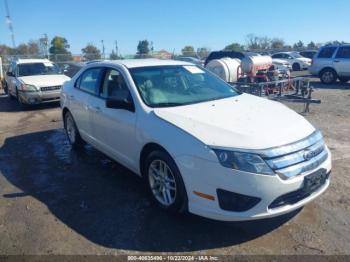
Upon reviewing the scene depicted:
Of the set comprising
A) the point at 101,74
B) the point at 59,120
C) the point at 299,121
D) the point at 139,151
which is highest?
the point at 101,74

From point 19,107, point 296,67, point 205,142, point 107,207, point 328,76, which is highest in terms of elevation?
point 205,142

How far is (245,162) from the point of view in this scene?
2.96 meters

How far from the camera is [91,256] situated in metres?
3.07

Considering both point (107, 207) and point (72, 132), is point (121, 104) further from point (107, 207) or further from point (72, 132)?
point (72, 132)

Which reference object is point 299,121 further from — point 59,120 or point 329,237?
point 59,120

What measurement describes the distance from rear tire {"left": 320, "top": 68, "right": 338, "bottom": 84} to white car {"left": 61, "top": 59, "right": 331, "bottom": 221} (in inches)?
518

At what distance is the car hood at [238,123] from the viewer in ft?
10.2

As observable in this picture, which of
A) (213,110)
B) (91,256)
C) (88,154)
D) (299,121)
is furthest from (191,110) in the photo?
(88,154)

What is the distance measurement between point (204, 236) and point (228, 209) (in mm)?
461

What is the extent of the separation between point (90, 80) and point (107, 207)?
2.33 m

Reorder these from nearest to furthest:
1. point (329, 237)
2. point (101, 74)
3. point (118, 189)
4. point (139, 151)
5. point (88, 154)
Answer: point (329, 237) → point (139, 151) → point (118, 189) → point (101, 74) → point (88, 154)

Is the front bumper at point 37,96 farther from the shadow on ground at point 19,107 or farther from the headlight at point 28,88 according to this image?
the shadow on ground at point 19,107

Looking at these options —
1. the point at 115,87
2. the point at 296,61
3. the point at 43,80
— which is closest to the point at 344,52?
the point at 296,61

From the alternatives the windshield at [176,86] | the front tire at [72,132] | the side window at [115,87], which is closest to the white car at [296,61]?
the front tire at [72,132]
